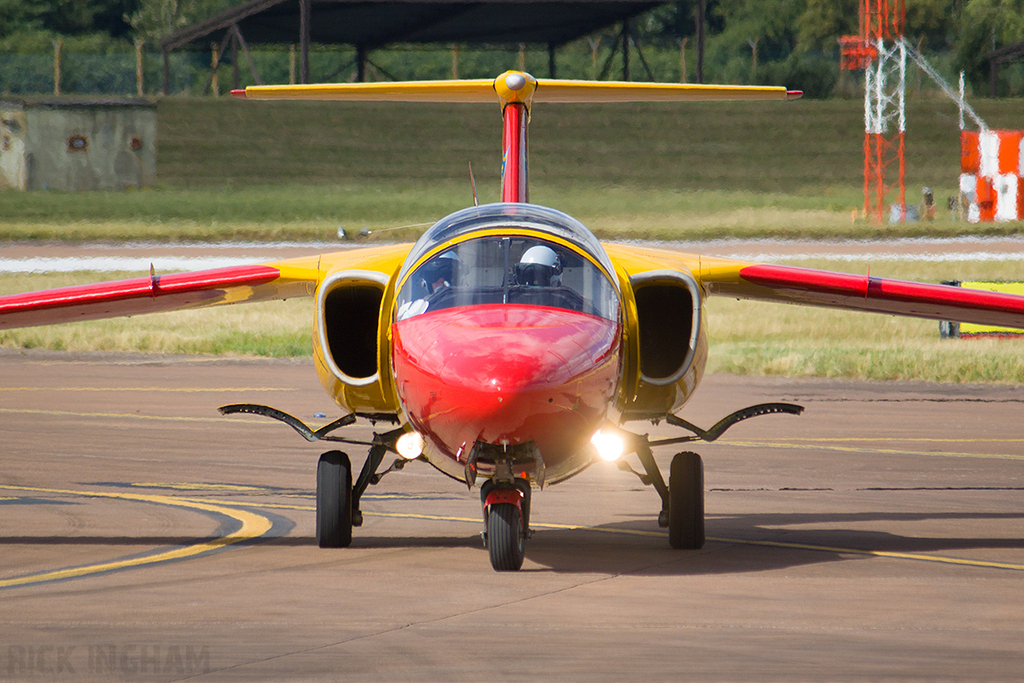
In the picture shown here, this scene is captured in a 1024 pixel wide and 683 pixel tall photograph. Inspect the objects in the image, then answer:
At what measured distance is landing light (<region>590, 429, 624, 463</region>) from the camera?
9758 millimetres

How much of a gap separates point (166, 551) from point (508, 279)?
141 inches

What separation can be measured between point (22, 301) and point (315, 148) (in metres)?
48.8

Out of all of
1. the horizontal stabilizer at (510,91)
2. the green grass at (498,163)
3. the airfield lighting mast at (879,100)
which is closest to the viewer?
the horizontal stabilizer at (510,91)

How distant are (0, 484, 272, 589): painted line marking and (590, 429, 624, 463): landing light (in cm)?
326

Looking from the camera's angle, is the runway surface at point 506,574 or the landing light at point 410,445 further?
the landing light at point 410,445

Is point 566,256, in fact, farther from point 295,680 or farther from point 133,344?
point 133,344

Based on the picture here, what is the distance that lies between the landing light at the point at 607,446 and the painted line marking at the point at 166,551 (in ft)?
10.7

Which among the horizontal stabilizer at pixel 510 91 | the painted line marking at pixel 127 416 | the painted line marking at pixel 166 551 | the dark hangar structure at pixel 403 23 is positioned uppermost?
the dark hangar structure at pixel 403 23

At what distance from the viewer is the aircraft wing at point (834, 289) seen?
1151 centimetres

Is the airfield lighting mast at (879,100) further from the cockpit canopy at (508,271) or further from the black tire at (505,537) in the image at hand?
the black tire at (505,537)

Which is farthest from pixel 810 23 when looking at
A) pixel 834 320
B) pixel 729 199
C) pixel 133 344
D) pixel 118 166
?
pixel 133 344

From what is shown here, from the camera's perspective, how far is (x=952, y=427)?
1998cm

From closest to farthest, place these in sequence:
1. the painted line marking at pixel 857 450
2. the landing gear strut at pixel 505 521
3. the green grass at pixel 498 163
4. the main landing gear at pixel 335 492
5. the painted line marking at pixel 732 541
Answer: the landing gear strut at pixel 505 521, the painted line marking at pixel 732 541, the main landing gear at pixel 335 492, the painted line marking at pixel 857 450, the green grass at pixel 498 163

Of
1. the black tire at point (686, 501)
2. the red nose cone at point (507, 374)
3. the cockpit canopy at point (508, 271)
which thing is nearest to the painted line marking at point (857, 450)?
the black tire at point (686, 501)
